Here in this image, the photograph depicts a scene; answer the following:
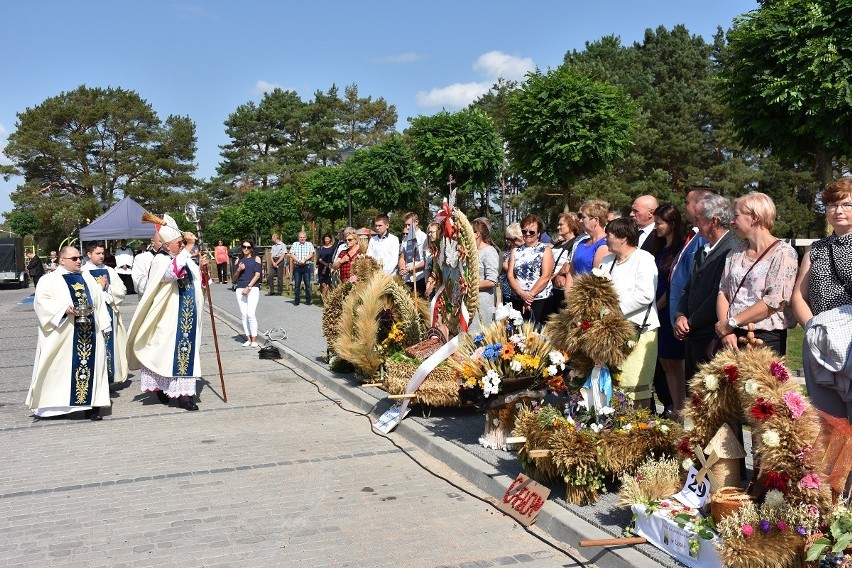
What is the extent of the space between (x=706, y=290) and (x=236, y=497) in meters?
3.77

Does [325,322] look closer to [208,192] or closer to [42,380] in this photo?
[42,380]

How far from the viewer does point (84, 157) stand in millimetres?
59438

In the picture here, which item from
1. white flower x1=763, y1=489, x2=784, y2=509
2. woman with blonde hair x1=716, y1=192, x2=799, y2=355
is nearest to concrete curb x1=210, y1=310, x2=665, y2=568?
white flower x1=763, y1=489, x2=784, y2=509

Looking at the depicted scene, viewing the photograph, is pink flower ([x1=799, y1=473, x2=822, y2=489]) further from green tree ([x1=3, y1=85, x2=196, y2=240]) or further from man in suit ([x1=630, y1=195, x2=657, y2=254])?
green tree ([x1=3, y1=85, x2=196, y2=240])

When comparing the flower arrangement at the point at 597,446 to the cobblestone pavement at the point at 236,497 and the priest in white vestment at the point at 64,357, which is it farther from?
the priest in white vestment at the point at 64,357

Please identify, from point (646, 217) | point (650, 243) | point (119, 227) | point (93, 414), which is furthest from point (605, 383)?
point (119, 227)

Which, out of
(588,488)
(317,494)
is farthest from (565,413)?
(317,494)

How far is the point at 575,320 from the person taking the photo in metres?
5.50

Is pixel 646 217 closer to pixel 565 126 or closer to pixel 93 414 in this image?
pixel 93 414

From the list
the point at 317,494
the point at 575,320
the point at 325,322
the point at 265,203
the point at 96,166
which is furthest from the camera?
the point at 96,166

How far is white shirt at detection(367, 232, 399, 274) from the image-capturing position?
1273 centimetres

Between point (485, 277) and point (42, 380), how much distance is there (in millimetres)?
4977

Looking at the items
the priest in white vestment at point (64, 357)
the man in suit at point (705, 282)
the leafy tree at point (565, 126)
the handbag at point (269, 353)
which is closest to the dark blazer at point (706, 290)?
the man in suit at point (705, 282)

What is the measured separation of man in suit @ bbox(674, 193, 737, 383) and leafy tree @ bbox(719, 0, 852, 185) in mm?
12117
